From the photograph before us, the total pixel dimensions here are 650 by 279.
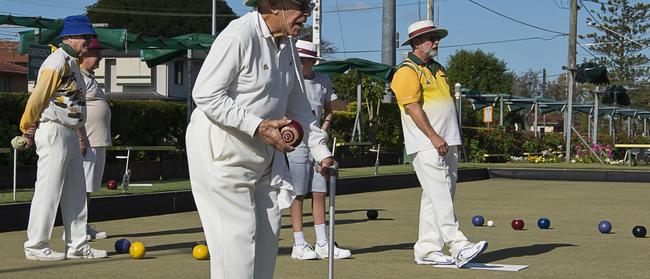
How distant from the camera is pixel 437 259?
7324 mm

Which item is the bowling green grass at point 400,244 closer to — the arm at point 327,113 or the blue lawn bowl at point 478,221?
the blue lawn bowl at point 478,221

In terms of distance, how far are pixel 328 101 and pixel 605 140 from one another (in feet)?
105

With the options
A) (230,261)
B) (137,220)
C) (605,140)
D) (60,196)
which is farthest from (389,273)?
(605,140)

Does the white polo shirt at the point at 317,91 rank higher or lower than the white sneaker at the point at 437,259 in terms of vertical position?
higher

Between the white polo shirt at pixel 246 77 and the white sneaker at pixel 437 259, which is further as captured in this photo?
the white sneaker at pixel 437 259

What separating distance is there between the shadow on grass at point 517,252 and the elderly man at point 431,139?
0.49 m

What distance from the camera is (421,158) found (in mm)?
7297

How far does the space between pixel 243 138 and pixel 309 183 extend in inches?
143

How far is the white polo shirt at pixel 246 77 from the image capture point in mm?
3930

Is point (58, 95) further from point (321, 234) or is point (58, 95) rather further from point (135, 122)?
point (135, 122)

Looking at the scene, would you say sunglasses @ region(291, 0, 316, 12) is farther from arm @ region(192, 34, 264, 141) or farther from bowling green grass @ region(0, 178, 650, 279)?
bowling green grass @ region(0, 178, 650, 279)

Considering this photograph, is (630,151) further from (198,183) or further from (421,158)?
(198,183)

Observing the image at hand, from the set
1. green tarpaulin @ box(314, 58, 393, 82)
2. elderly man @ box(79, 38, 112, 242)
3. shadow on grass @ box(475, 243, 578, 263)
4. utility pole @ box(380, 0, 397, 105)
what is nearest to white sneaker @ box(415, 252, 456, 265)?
shadow on grass @ box(475, 243, 578, 263)

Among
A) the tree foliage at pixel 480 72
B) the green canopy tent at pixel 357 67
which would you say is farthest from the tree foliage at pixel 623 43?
the green canopy tent at pixel 357 67
